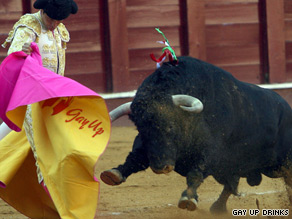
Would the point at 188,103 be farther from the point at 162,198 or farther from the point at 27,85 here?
the point at 162,198

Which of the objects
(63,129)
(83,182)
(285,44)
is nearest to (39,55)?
(63,129)

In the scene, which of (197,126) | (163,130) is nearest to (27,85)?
(163,130)

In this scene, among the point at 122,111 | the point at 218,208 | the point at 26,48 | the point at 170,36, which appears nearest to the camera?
the point at 26,48

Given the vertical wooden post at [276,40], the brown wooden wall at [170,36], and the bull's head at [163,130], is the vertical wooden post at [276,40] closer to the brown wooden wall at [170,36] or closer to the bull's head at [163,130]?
the brown wooden wall at [170,36]

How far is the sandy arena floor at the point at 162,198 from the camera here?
4121mm

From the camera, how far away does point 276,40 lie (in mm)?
7719

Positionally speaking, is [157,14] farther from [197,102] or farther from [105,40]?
[197,102]

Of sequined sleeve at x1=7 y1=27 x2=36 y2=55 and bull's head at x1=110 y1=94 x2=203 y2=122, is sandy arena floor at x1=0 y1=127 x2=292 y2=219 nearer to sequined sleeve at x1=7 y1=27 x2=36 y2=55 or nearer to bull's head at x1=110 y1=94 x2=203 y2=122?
bull's head at x1=110 y1=94 x2=203 y2=122

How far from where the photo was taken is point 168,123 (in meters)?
3.46

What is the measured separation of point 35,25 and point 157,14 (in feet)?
12.2

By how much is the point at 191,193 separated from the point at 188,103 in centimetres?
43

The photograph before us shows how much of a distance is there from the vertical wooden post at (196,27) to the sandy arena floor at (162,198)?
238cm

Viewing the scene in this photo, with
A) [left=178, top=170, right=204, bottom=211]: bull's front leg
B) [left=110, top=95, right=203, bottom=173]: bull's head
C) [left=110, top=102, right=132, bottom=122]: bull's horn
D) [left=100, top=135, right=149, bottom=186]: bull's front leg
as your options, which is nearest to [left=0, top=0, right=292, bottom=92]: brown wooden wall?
[left=110, top=102, right=132, bottom=122]: bull's horn

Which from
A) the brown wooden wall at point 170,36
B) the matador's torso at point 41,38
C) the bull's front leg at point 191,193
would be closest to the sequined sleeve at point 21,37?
A: the matador's torso at point 41,38
